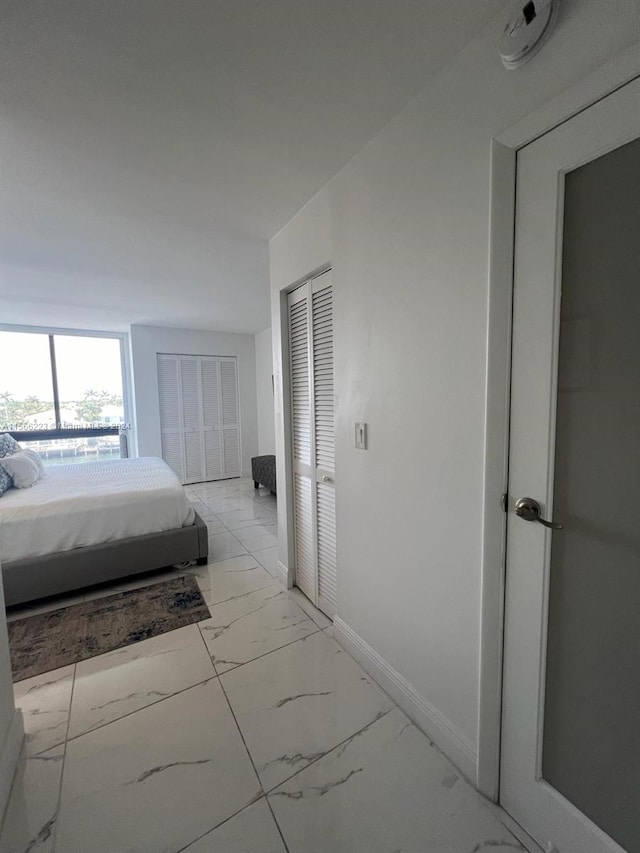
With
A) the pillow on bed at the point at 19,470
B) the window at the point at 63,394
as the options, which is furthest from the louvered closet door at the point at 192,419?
the pillow on bed at the point at 19,470

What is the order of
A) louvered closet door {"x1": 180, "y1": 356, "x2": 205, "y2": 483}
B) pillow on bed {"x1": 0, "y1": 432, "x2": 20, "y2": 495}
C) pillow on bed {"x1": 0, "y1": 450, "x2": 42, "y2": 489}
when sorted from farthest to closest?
louvered closet door {"x1": 180, "y1": 356, "x2": 205, "y2": 483}
pillow on bed {"x1": 0, "y1": 450, "x2": 42, "y2": 489}
pillow on bed {"x1": 0, "y1": 432, "x2": 20, "y2": 495}

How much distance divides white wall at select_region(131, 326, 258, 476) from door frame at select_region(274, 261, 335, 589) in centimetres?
348

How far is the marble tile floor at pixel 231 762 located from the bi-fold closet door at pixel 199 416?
3770 mm

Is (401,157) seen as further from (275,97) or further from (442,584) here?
(442,584)

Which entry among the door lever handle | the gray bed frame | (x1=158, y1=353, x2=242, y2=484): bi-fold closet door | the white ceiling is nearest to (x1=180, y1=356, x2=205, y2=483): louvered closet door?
(x1=158, y1=353, x2=242, y2=484): bi-fold closet door

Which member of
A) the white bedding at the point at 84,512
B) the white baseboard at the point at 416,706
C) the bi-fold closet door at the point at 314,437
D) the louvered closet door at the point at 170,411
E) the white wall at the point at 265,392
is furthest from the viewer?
the white wall at the point at 265,392

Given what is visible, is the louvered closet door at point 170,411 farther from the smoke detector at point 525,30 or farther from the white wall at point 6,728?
the smoke detector at point 525,30

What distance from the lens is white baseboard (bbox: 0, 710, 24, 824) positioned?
111 cm

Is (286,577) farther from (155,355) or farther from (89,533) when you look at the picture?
(155,355)

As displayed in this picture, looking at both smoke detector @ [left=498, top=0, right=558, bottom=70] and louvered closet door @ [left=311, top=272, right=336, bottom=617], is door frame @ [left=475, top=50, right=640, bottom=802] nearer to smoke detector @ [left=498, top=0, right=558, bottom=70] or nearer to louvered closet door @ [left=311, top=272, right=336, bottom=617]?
smoke detector @ [left=498, top=0, right=558, bottom=70]

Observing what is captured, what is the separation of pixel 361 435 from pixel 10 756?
5.90ft

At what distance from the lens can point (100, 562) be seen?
242cm

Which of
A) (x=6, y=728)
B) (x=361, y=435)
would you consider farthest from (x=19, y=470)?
(x=361, y=435)

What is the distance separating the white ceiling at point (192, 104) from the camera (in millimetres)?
956
